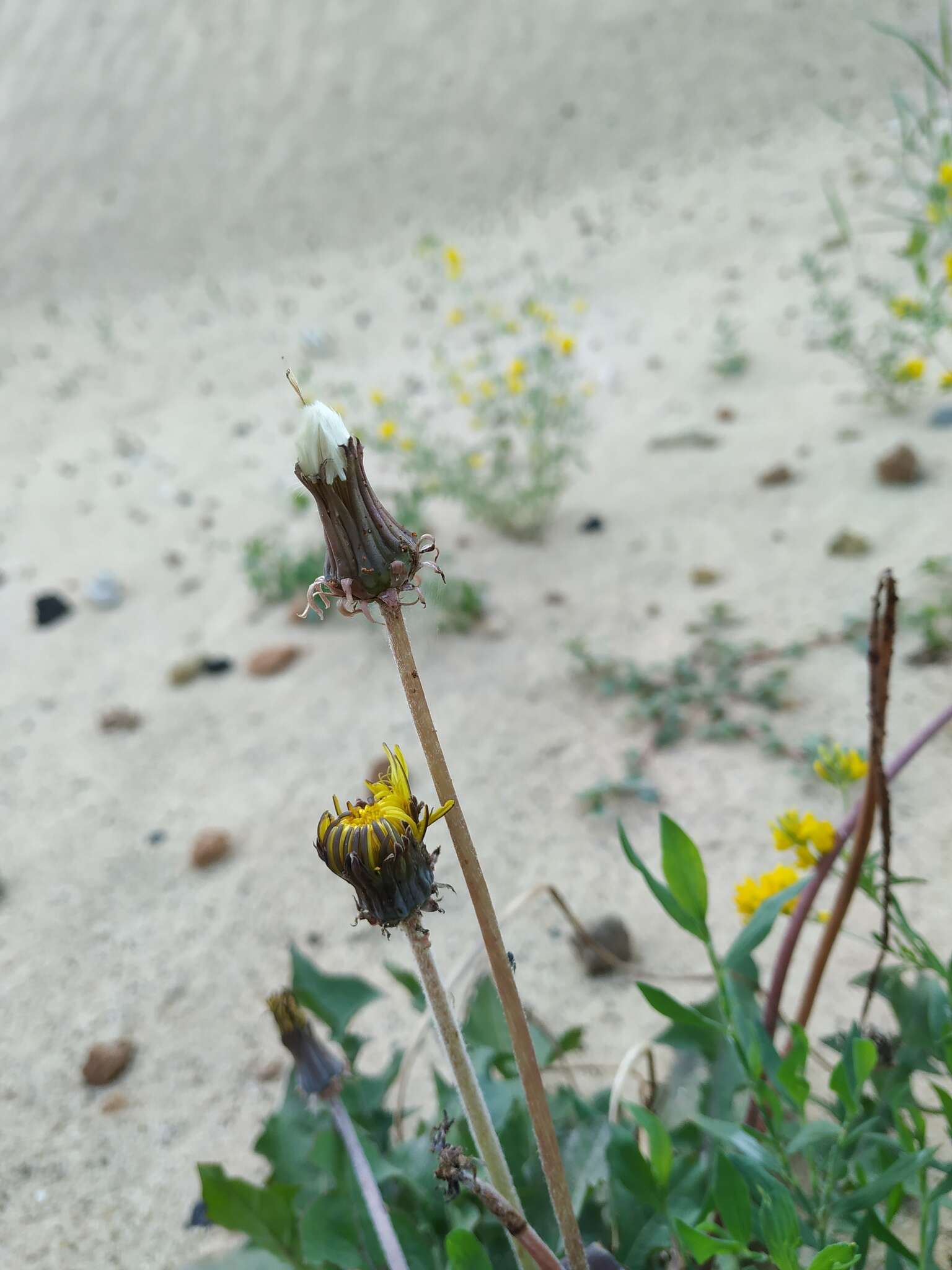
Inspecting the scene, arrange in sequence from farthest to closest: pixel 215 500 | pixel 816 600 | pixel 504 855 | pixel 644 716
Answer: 1. pixel 215 500
2. pixel 816 600
3. pixel 644 716
4. pixel 504 855

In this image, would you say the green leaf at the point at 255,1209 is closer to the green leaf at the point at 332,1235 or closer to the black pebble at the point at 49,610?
the green leaf at the point at 332,1235

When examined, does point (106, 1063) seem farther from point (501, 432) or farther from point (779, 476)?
point (501, 432)

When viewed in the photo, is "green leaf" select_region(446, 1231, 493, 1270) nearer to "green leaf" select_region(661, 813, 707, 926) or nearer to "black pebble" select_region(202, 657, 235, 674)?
"green leaf" select_region(661, 813, 707, 926)

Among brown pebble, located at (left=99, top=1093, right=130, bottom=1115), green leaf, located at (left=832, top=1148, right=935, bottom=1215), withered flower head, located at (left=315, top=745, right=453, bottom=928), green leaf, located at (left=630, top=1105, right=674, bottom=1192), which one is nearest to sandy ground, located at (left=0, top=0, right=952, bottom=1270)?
brown pebble, located at (left=99, top=1093, right=130, bottom=1115)

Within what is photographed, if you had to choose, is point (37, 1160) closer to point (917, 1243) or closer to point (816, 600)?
point (917, 1243)

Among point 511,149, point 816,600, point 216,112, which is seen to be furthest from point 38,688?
point 216,112

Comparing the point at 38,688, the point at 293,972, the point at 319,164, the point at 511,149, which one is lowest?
the point at 293,972

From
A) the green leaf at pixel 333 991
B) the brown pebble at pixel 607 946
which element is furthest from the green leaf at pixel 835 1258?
the brown pebble at pixel 607 946
